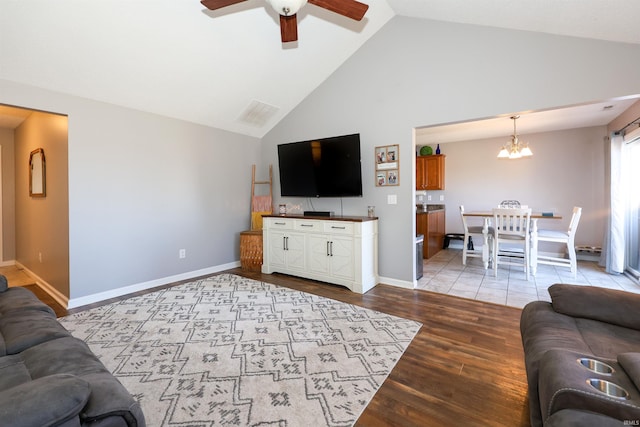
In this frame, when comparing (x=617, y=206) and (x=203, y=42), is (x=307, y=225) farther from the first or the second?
(x=617, y=206)

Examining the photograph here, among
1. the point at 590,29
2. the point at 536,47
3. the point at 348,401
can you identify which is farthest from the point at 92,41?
the point at 590,29

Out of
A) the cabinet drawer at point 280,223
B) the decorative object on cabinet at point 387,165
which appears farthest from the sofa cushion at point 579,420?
the cabinet drawer at point 280,223

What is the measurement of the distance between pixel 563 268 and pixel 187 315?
5344mm

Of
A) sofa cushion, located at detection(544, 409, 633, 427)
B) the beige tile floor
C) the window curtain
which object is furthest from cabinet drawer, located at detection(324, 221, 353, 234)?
the window curtain

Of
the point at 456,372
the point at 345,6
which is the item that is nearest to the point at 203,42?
the point at 345,6

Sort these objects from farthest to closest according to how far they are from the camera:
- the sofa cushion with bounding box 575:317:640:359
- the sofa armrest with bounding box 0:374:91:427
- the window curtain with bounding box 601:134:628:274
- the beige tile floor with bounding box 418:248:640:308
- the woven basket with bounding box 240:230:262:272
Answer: the woven basket with bounding box 240:230:262:272 → the window curtain with bounding box 601:134:628:274 → the beige tile floor with bounding box 418:248:640:308 → the sofa cushion with bounding box 575:317:640:359 → the sofa armrest with bounding box 0:374:91:427

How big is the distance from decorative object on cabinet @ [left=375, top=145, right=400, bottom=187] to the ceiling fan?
1633 mm

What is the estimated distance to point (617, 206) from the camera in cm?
390

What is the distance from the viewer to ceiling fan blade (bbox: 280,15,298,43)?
2258mm

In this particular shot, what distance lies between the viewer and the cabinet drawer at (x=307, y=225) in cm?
376

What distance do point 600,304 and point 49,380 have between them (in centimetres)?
242

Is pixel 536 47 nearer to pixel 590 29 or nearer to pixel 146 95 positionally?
pixel 590 29

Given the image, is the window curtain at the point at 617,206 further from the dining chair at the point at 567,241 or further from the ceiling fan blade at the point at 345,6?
the ceiling fan blade at the point at 345,6

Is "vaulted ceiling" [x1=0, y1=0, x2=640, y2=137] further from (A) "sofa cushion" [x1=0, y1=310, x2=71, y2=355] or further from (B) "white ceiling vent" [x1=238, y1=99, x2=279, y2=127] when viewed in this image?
(A) "sofa cushion" [x1=0, y1=310, x2=71, y2=355]
